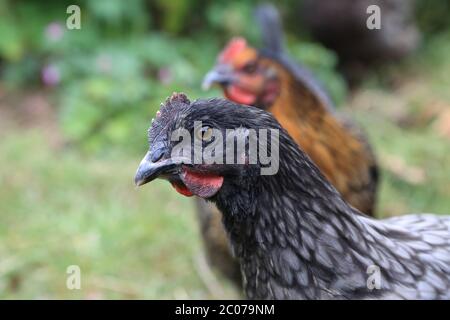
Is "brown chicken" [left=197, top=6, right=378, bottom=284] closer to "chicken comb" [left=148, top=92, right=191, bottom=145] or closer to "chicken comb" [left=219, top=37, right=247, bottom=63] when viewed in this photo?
"chicken comb" [left=219, top=37, right=247, bottom=63]

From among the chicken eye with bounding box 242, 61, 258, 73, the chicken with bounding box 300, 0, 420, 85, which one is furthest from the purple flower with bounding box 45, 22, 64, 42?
the chicken eye with bounding box 242, 61, 258, 73

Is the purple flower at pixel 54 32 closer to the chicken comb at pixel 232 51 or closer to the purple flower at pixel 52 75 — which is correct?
the purple flower at pixel 52 75

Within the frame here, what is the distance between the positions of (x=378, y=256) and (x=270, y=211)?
1.17 feet

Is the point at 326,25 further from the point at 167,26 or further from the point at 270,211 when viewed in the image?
the point at 270,211

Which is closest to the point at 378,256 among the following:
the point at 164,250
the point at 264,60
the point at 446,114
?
the point at 264,60

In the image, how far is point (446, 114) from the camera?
218 inches

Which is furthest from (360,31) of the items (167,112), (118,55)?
(167,112)

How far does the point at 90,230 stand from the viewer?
13.3 ft

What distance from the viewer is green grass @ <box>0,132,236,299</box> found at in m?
3.61

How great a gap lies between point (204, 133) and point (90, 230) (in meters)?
2.39

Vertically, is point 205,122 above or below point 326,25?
below

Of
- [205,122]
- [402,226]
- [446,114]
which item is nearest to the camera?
[205,122]

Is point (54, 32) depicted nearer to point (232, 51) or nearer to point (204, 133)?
point (232, 51)
